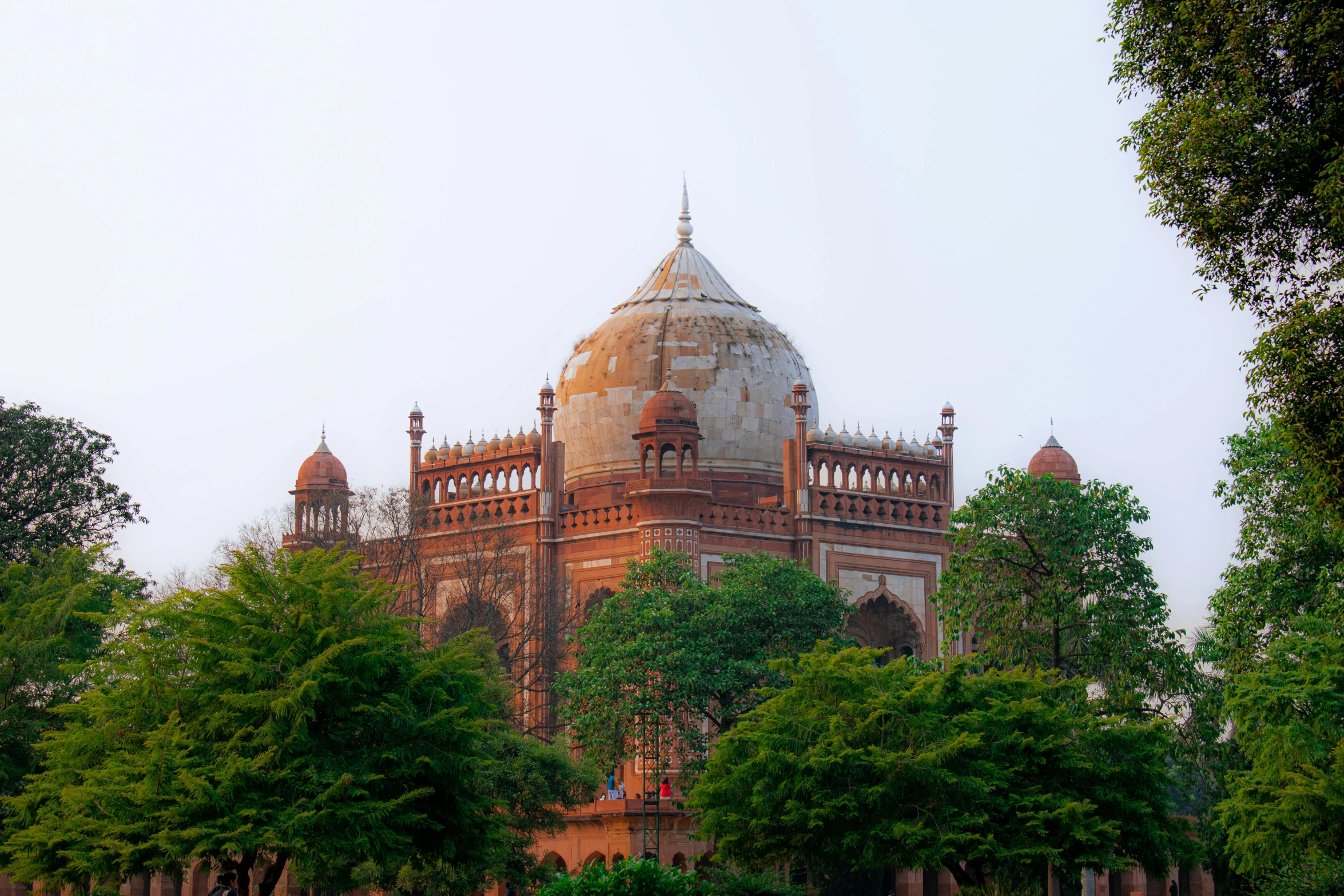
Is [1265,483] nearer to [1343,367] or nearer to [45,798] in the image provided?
[1343,367]

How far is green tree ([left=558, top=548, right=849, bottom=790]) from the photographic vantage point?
78.4ft

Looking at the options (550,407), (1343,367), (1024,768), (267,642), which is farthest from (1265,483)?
(550,407)

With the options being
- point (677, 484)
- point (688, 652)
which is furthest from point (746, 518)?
point (688, 652)

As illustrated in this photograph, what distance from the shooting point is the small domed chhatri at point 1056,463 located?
35094 mm

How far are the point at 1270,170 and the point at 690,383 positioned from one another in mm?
21380

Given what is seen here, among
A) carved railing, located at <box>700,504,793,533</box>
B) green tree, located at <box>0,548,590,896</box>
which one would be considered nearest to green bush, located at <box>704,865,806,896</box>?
green tree, located at <box>0,548,590,896</box>

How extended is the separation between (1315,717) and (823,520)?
1341cm

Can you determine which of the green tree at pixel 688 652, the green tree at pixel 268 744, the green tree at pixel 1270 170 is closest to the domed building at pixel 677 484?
the green tree at pixel 688 652

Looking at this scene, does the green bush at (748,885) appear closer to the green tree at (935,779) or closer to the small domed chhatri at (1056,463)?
the green tree at (935,779)

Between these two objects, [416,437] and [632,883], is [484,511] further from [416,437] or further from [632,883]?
[632,883]

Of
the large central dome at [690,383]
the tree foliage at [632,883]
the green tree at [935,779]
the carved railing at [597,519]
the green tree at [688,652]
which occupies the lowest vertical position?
the tree foliage at [632,883]

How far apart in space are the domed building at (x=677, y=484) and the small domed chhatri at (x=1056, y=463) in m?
3.30

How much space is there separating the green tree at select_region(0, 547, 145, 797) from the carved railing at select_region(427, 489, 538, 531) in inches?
375

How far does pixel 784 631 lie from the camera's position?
24844mm
